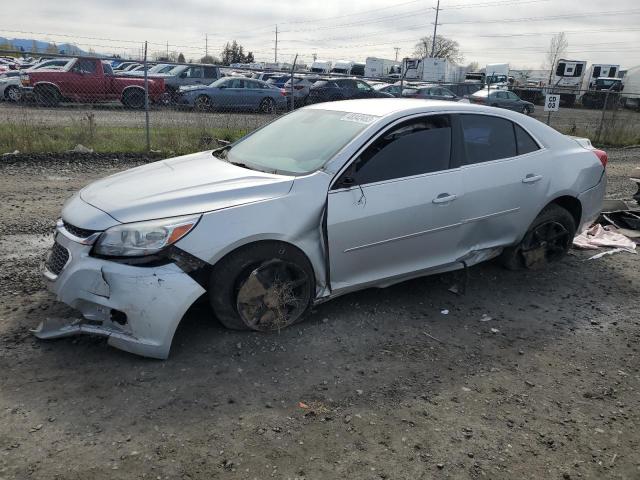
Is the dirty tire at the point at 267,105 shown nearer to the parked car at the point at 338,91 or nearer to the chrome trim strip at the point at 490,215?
the parked car at the point at 338,91

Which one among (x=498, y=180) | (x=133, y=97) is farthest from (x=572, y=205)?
(x=133, y=97)

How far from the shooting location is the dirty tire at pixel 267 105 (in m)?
18.2

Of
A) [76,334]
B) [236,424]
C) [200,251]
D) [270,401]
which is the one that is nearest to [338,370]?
[270,401]

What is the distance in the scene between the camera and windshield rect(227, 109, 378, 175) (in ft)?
13.2

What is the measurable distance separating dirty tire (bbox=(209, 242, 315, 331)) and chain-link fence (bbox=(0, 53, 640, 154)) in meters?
7.39

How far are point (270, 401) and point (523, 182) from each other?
2984 mm

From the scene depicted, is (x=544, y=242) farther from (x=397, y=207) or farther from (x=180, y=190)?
(x=180, y=190)

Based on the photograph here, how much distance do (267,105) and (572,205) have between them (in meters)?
14.6

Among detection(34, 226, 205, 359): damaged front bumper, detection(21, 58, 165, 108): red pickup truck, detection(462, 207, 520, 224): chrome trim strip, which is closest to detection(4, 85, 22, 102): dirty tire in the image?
detection(21, 58, 165, 108): red pickup truck

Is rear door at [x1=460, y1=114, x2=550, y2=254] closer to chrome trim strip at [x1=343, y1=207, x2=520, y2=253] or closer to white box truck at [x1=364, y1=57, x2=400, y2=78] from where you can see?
chrome trim strip at [x1=343, y1=207, x2=520, y2=253]

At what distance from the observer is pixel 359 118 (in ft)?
14.0

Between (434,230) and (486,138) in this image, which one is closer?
(434,230)

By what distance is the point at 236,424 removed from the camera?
9.55 feet

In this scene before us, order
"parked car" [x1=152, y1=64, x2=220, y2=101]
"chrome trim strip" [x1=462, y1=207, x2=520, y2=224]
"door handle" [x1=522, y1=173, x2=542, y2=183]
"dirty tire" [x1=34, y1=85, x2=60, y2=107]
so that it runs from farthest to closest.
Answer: "parked car" [x1=152, y1=64, x2=220, y2=101] < "dirty tire" [x1=34, y1=85, x2=60, y2=107] < "door handle" [x1=522, y1=173, x2=542, y2=183] < "chrome trim strip" [x1=462, y1=207, x2=520, y2=224]
